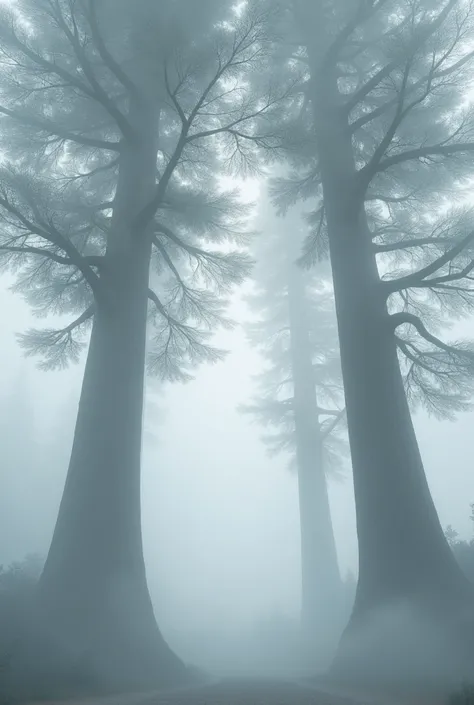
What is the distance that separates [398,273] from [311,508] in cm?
916

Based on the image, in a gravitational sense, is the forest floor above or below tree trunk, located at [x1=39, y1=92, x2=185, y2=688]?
below

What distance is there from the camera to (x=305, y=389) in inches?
709

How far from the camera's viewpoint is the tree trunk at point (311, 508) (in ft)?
48.7

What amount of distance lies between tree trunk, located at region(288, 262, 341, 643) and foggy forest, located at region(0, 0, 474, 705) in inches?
3.2

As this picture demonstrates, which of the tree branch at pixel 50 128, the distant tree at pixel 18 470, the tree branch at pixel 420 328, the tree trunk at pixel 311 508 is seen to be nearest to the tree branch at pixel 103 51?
the tree branch at pixel 50 128

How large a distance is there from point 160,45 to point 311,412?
1195cm

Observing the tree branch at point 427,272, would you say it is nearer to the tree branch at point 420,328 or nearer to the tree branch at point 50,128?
the tree branch at point 420,328

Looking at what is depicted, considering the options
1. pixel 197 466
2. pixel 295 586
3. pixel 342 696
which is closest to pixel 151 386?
pixel 342 696

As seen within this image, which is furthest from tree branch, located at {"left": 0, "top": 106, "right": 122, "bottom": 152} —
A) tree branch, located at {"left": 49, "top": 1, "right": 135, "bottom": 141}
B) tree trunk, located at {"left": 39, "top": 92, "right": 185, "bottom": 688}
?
tree trunk, located at {"left": 39, "top": 92, "right": 185, "bottom": 688}

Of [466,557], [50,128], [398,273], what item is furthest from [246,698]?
[50,128]

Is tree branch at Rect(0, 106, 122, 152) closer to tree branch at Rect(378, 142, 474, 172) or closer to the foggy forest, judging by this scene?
the foggy forest

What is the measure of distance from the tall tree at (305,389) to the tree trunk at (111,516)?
24.2 ft

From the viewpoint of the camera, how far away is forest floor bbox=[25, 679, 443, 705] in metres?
4.93

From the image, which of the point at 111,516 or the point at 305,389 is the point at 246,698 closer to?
the point at 111,516
